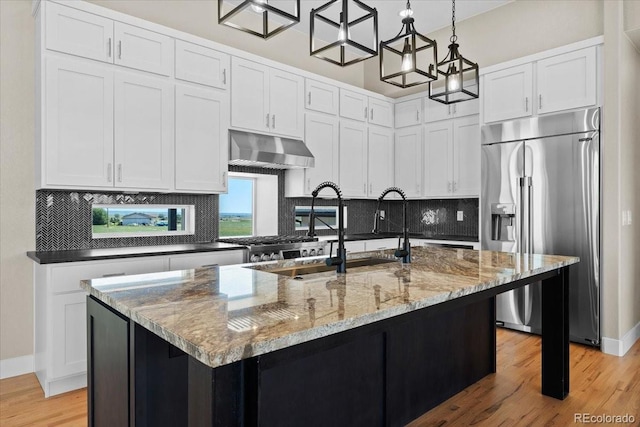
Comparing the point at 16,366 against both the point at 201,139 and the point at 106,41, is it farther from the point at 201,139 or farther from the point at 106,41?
the point at 106,41

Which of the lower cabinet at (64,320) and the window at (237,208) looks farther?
the window at (237,208)

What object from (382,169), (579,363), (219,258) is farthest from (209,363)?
(382,169)

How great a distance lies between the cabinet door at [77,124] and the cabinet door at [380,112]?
10.2 ft

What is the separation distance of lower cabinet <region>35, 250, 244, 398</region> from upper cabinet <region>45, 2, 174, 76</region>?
156cm

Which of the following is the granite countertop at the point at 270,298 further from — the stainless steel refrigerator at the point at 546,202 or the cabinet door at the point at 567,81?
the cabinet door at the point at 567,81

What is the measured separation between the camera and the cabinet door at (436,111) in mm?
4920

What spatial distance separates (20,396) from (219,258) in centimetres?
161

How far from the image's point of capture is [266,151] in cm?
400

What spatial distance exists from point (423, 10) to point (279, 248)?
310cm

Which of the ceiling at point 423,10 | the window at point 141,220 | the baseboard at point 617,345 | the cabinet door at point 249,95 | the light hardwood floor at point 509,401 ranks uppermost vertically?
the ceiling at point 423,10

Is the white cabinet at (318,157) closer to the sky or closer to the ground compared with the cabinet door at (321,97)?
closer to the ground

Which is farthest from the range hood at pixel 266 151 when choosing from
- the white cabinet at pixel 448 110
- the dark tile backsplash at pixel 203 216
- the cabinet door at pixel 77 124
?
the white cabinet at pixel 448 110

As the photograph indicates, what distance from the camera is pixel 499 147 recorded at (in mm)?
4160

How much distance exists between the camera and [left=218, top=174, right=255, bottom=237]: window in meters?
4.32
